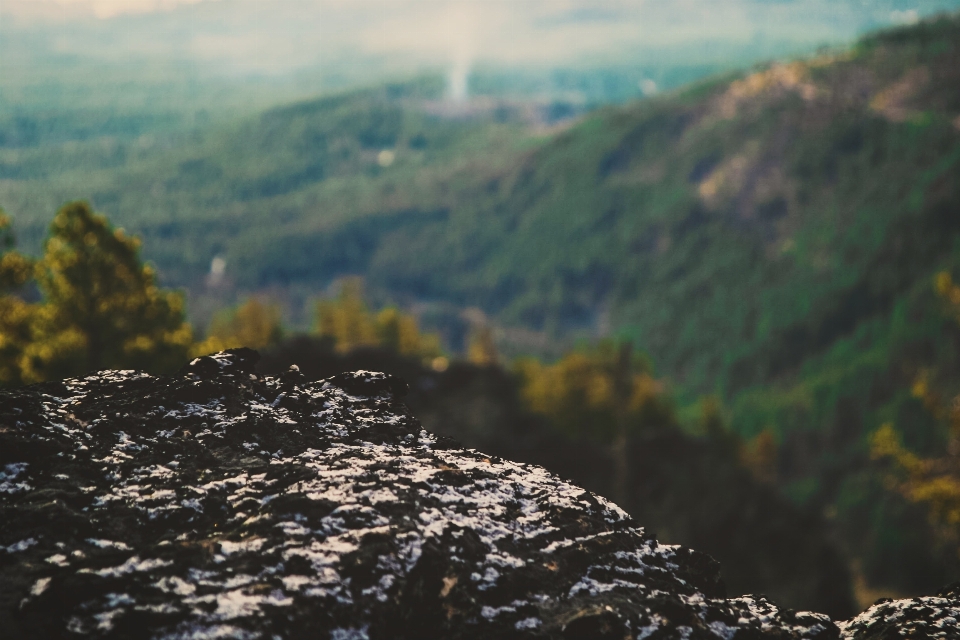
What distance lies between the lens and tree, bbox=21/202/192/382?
28.1 metres

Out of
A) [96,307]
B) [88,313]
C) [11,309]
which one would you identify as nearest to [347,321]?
[96,307]

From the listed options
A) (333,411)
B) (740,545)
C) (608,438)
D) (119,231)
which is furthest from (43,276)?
(608,438)

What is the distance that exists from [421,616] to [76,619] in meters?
2.81

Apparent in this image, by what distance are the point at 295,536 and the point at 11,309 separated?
23.8m

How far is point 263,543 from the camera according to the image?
26.8 ft

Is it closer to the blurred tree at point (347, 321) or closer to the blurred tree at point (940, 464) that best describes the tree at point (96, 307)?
the blurred tree at point (940, 464)

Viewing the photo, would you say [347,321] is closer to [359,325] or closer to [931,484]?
[359,325]

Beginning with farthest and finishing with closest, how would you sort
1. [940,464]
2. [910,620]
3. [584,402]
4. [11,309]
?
[584,402]
[11,309]
[940,464]
[910,620]

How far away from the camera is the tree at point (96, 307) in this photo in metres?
28.1

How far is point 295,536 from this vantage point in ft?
27.2

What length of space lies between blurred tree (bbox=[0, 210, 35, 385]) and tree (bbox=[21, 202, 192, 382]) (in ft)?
1.19

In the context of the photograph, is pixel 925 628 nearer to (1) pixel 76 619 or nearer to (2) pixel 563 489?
(2) pixel 563 489

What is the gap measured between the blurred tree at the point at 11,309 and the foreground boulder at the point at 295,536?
17370 mm

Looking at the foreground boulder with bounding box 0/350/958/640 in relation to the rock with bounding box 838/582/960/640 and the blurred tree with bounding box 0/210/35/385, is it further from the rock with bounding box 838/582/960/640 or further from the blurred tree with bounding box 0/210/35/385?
the blurred tree with bounding box 0/210/35/385
